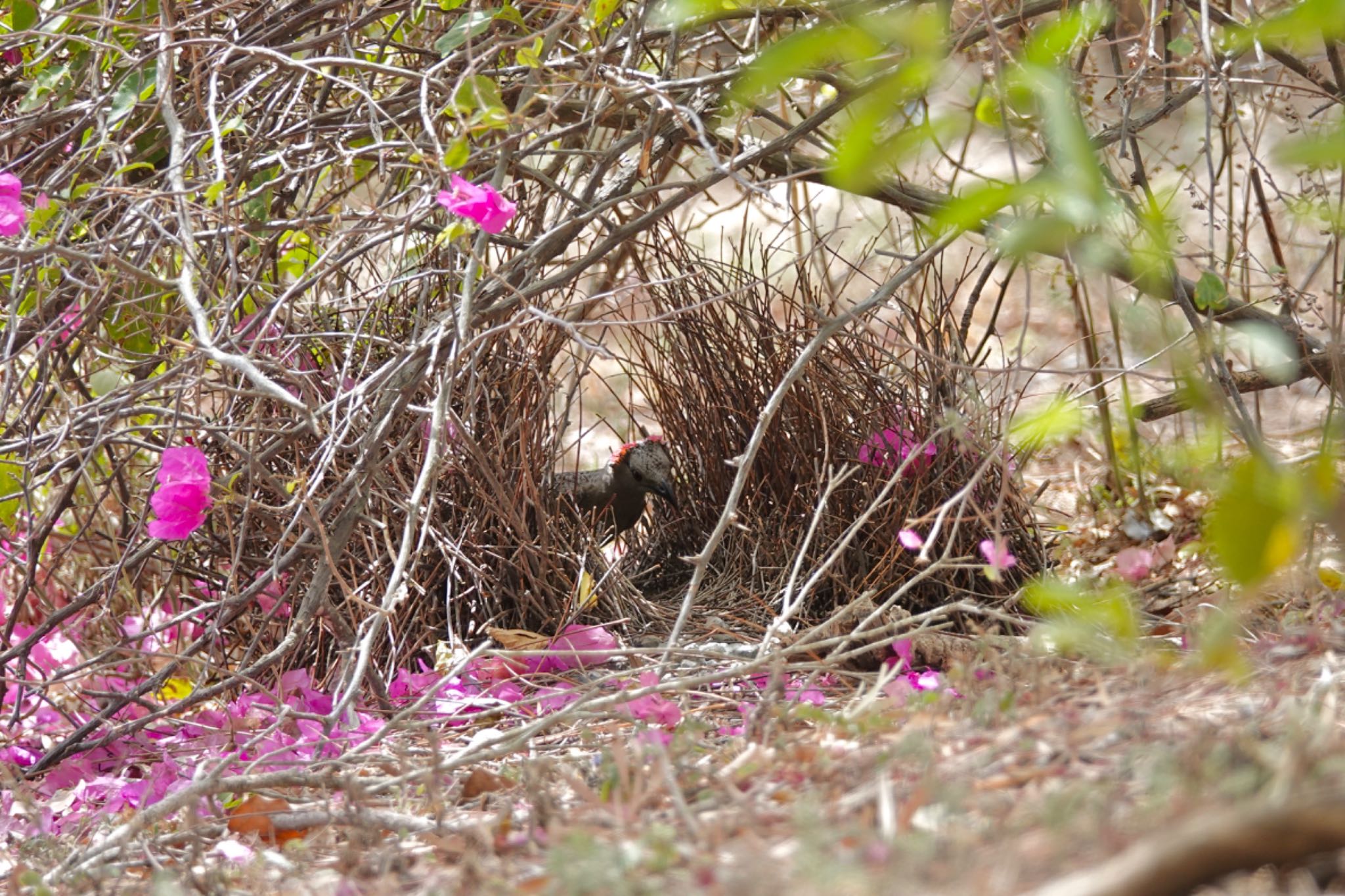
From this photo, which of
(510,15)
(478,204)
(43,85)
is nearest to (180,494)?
(478,204)

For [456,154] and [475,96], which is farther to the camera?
[475,96]

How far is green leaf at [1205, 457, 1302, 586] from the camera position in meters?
0.80

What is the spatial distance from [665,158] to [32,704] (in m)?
1.87

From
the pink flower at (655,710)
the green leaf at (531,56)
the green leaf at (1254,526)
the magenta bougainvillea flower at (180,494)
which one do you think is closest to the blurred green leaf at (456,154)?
the green leaf at (531,56)

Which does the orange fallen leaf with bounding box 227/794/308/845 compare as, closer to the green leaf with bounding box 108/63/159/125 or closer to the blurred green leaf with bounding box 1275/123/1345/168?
the green leaf with bounding box 108/63/159/125

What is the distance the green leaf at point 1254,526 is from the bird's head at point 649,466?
2.07 m

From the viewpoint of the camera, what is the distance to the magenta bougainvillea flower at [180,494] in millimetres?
1936

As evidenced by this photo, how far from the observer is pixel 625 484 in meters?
2.94

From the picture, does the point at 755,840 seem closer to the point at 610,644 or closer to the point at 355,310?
the point at 610,644

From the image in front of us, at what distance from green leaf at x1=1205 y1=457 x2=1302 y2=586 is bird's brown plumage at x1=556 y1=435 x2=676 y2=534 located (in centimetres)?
207

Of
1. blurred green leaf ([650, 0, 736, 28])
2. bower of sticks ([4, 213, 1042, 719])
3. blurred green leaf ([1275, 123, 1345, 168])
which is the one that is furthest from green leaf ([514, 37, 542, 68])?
blurred green leaf ([1275, 123, 1345, 168])

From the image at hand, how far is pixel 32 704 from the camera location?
281 centimetres

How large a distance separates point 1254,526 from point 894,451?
175cm

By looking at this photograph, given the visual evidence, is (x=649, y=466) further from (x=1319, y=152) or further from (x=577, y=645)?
(x=1319, y=152)
